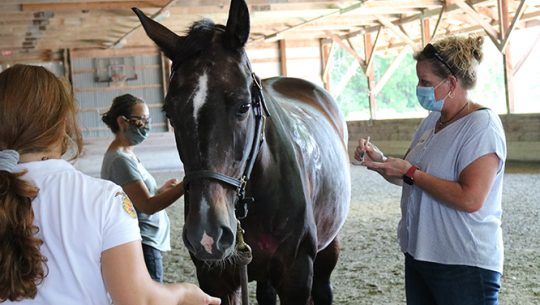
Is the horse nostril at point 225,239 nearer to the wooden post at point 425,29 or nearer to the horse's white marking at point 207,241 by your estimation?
the horse's white marking at point 207,241

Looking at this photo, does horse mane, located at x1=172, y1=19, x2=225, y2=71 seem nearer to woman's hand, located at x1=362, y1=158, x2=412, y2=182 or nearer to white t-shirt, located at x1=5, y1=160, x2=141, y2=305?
woman's hand, located at x1=362, y1=158, x2=412, y2=182

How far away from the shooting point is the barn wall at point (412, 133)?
38.7 ft

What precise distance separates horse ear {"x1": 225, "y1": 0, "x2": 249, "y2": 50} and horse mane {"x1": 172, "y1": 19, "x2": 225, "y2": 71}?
61mm

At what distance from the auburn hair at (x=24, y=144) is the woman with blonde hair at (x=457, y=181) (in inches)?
51.5

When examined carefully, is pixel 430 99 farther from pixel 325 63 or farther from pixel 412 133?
pixel 325 63

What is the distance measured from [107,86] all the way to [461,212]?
1860cm

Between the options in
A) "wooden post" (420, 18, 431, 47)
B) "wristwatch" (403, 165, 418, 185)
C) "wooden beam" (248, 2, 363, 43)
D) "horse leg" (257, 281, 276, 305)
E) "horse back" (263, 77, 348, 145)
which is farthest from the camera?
"wooden post" (420, 18, 431, 47)

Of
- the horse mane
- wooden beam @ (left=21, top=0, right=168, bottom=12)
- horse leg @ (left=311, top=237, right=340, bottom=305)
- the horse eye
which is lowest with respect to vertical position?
horse leg @ (left=311, top=237, right=340, bottom=305)

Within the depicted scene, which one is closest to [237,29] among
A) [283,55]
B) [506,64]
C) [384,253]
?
[384,253]

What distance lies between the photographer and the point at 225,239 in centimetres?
212

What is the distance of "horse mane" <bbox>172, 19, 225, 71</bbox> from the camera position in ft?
7.84

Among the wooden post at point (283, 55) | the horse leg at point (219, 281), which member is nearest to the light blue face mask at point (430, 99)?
Result: the horse leg at point (219, 281)

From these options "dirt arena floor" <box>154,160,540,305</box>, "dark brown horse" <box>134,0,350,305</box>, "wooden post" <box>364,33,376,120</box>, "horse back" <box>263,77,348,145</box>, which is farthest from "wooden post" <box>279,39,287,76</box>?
"dark brown horse" <box>134,0,350,305</box>

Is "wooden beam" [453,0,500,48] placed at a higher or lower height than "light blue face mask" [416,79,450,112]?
higher
